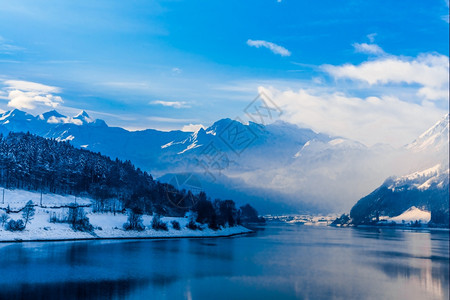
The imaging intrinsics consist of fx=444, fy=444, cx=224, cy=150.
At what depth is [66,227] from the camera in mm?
114812

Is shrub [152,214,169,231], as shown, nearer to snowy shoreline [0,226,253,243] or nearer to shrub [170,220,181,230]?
snowy shoreline [0,226,253,243]

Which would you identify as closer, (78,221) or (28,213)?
(28,213)

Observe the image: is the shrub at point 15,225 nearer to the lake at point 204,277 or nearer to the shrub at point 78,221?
the shrub at point 78,221

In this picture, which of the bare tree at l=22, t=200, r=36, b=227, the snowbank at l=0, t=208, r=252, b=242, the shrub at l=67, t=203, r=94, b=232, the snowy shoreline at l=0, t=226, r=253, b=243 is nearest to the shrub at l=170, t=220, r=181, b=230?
the snowbank at l=0, t=208, r=252, b=242

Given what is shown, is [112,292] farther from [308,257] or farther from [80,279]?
[308,257]

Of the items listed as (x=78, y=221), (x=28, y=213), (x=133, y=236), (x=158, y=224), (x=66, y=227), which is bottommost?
(x=133, y=236)

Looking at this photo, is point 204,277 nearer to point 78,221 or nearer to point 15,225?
point 15,225


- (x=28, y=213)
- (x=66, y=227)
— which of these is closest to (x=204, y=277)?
(x=66, y=227)

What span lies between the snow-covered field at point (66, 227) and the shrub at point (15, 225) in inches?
45.2

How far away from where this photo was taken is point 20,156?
191250 millimetres

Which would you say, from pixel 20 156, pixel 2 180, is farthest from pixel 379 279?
pixel 20 156

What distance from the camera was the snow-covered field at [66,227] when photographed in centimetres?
10475

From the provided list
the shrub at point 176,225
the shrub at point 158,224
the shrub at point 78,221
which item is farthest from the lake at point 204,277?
the shrub at point 176,225

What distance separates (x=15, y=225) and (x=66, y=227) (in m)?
14.5
